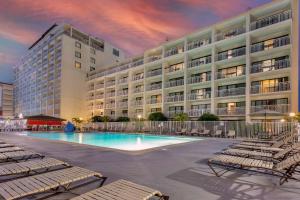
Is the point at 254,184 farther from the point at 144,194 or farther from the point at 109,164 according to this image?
the point at 109,164

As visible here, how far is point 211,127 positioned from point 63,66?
35864 millimetres

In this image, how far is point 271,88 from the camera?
2166 cm

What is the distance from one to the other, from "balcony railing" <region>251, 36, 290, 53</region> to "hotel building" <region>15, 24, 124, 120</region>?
36061 mm

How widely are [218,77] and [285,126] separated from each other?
11878 millimetres

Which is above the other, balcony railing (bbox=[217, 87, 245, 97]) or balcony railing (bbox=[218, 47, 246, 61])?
balcony railing (bbox=[218, 47, 246, 61])

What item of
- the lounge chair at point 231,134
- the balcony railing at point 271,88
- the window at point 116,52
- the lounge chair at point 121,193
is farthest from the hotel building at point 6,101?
the lounge chair at point 121,193

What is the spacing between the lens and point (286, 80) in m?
21.7

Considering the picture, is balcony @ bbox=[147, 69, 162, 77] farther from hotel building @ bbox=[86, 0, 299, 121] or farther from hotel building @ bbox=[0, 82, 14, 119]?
hotel building @ bbox=[0, 82, 14, 119]

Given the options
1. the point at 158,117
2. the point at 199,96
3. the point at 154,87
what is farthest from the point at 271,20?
the point at 154,87

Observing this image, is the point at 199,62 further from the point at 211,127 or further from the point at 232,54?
the point at 211,127

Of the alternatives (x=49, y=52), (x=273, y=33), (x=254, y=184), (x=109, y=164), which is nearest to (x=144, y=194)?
(x=254, y=184)

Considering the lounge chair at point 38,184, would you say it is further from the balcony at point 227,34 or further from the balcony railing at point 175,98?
the balcony at point 227,34

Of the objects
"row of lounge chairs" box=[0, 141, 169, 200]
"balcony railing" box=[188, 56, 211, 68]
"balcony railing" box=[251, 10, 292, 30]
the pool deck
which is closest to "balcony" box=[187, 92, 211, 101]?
"balcony railing" box=[188, 56, 211, 68]

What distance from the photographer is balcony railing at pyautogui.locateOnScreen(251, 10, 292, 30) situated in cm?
2122
